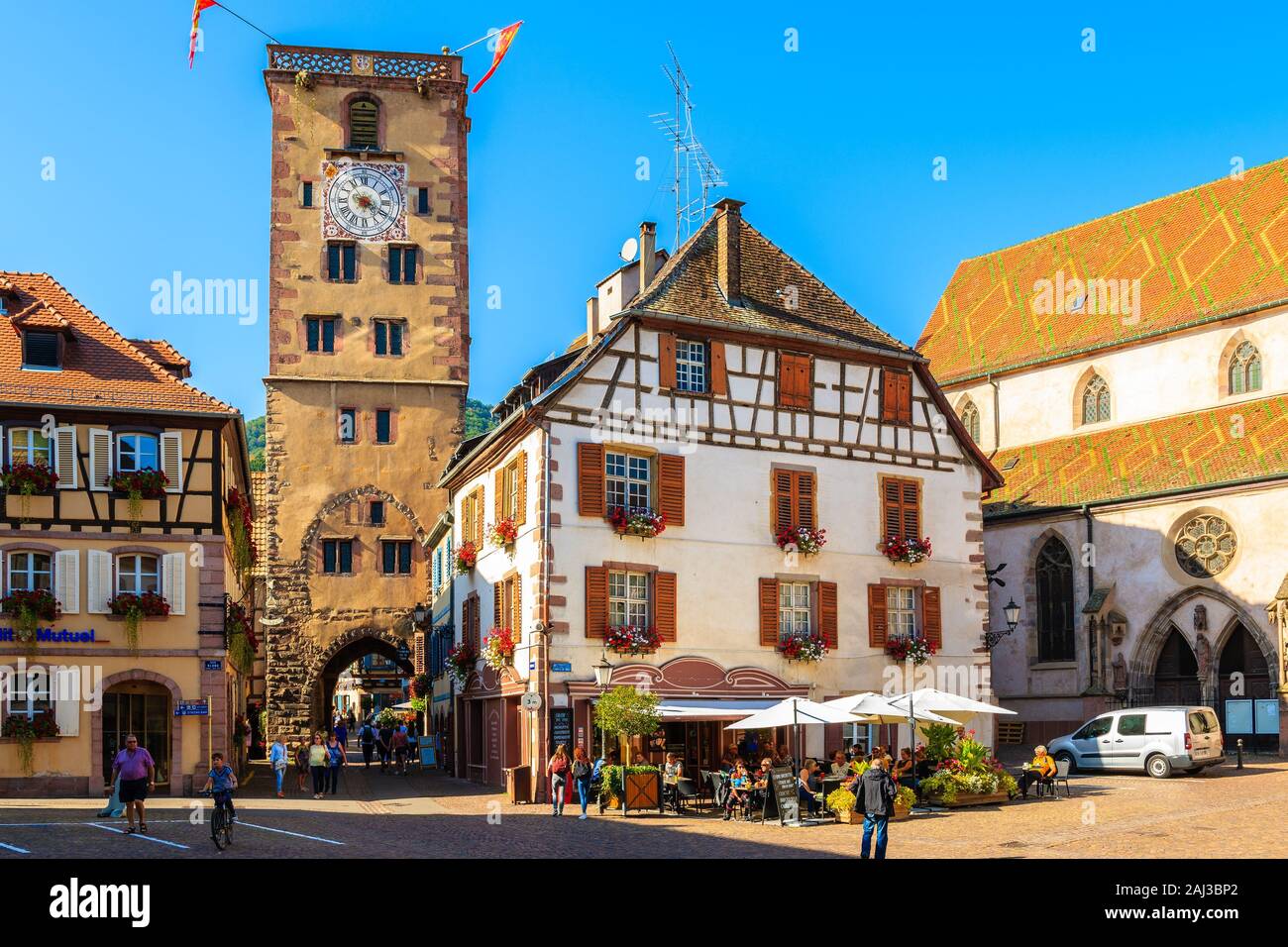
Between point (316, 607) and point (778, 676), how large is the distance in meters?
18.9

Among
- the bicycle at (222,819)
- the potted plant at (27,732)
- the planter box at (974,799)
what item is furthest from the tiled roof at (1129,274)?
the bicycle at (222,819)

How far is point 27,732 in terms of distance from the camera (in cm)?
2900

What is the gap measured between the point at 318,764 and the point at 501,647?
4.42m

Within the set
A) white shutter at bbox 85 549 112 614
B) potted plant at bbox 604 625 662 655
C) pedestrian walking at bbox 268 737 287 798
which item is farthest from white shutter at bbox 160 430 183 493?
potted plant at bbox 604 625 662 655

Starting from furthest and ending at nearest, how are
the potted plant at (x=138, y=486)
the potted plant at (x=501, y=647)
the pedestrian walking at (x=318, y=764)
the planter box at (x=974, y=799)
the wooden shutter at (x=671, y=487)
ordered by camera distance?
the pedestrian walking at (x=318, y=764)
the potted plant at (x=501, y=647)
the wooden shutter at (x=671, y=487)
the potted plant at (x=138, y=486)
the planter box at (x=974, y=799)

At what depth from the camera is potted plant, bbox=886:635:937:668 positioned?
3234 centimetres

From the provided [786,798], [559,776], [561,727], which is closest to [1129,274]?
[561,727]

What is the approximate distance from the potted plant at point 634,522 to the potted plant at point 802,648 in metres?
3.62

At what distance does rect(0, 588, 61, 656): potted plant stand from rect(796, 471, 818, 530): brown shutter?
14731 mm

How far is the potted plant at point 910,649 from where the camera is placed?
32.3 metres

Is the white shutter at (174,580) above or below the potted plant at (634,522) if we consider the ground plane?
below

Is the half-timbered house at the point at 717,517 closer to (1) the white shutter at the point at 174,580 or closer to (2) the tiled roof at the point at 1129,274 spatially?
(1) the white shutter at the point at 174,580

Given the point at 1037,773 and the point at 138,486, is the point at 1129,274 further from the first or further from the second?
the point at 138,486
